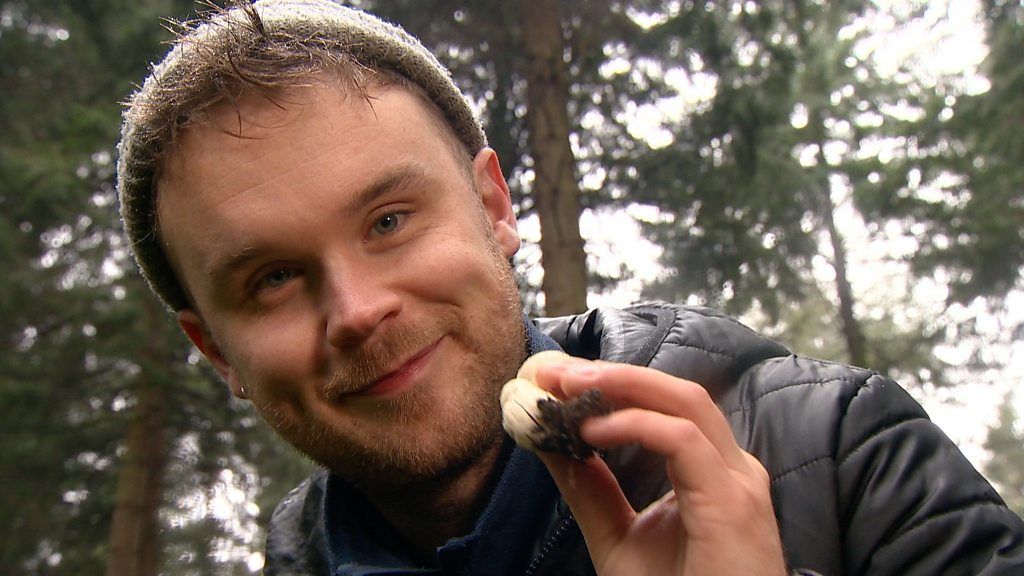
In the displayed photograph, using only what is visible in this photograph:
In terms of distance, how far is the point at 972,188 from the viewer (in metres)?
11.9

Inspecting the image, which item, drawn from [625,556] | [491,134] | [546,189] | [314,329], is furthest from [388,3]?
[625,556]

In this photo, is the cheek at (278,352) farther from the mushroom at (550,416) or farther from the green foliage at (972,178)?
the green foliage at (972,178)

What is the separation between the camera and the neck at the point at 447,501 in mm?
1876

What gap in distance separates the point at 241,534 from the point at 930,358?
1647 centimetres

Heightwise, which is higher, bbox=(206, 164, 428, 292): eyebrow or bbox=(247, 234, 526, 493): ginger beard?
bbox=(206, 164, 428, 292): eyebrow

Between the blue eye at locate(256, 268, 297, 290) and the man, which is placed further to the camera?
the blue eye at locate(256, 268, 297, 290)

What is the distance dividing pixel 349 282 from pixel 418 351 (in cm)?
24

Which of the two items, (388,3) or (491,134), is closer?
(388,3)

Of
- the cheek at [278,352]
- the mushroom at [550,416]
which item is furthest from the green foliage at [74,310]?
the mushroom at [550,416]

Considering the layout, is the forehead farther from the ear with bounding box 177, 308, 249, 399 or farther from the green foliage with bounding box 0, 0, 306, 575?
the green foliage with bounding box 0, 0, 306, 575

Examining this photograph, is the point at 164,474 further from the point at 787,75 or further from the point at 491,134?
the point at 787,75

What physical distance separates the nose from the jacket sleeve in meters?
1.03

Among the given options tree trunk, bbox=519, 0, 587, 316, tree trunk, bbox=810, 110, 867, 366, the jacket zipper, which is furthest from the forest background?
the jacket zipper

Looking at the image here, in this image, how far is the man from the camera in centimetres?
128
